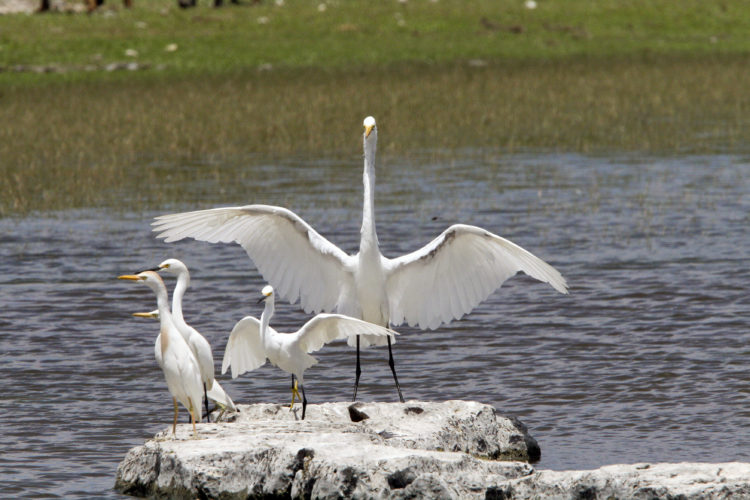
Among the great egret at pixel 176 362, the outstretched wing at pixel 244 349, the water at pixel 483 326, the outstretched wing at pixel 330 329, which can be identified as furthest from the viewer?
the water at pixel 483 326

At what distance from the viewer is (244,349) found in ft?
27.7

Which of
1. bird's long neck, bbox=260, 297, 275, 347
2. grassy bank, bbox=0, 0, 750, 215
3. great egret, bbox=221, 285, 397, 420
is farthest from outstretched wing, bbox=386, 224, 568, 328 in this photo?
grassy bank, bbox=0, 0, 750, 215

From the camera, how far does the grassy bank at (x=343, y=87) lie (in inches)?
862

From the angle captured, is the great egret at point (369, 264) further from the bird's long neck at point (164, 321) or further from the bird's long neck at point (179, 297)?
the bird's long neck at point (164, 321)

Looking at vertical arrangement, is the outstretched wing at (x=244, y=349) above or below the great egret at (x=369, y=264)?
below

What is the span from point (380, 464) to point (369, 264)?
231 cm

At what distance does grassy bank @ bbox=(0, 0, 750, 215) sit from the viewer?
71.9ft

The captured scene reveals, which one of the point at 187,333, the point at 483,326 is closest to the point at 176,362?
the point at 187,333

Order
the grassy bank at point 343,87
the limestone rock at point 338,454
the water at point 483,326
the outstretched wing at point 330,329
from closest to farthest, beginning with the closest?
the limestone rock at point 338,454 < the outstretched wing at point 330,329 < the water at point 483,326 < the grassy bank at point 343,87

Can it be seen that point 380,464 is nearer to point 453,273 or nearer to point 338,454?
point 338,454

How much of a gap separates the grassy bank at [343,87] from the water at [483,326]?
3.11 metres

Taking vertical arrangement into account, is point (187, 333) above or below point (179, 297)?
below

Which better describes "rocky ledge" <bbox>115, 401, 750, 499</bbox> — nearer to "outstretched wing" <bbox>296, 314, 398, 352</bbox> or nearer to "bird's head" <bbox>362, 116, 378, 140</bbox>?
"outstretched wing" <bbox>296, 314, 398, 352</bbox>

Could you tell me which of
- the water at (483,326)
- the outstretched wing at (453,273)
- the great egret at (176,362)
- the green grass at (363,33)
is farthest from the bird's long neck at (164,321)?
the green grass at (363,33)
